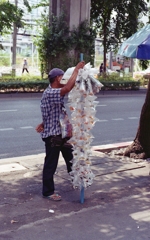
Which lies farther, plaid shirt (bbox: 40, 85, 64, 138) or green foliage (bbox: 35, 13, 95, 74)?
green foliage (bbox: 35, 13, 95, 74)

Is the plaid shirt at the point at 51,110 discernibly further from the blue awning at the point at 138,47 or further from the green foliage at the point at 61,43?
the green foliage at the point at 61,43

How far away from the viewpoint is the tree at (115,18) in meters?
25.9

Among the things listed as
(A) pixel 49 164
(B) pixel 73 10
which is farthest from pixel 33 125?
(B) pixel 73 10

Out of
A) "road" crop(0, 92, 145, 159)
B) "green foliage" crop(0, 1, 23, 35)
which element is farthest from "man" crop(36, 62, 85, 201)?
"green foliage" crop(0, 1, 23, 35)

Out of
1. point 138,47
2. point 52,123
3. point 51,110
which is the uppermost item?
point 138,47

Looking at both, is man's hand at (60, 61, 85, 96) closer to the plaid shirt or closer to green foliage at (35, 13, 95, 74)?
the plaid shirt

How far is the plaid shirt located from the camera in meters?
5.25

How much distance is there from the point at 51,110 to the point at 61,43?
18.7m

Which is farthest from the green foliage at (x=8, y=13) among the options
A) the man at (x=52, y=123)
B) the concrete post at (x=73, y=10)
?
the man at (x=52, y=123)

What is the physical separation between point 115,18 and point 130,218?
76.8 ft

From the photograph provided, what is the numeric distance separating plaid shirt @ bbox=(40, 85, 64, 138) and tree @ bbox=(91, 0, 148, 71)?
2108 centimetres

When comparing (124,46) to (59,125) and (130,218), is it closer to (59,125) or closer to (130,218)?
(59,125)

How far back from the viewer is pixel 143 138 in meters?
7.73

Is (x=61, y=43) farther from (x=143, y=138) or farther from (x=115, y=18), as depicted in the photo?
(x=143, y=138)
